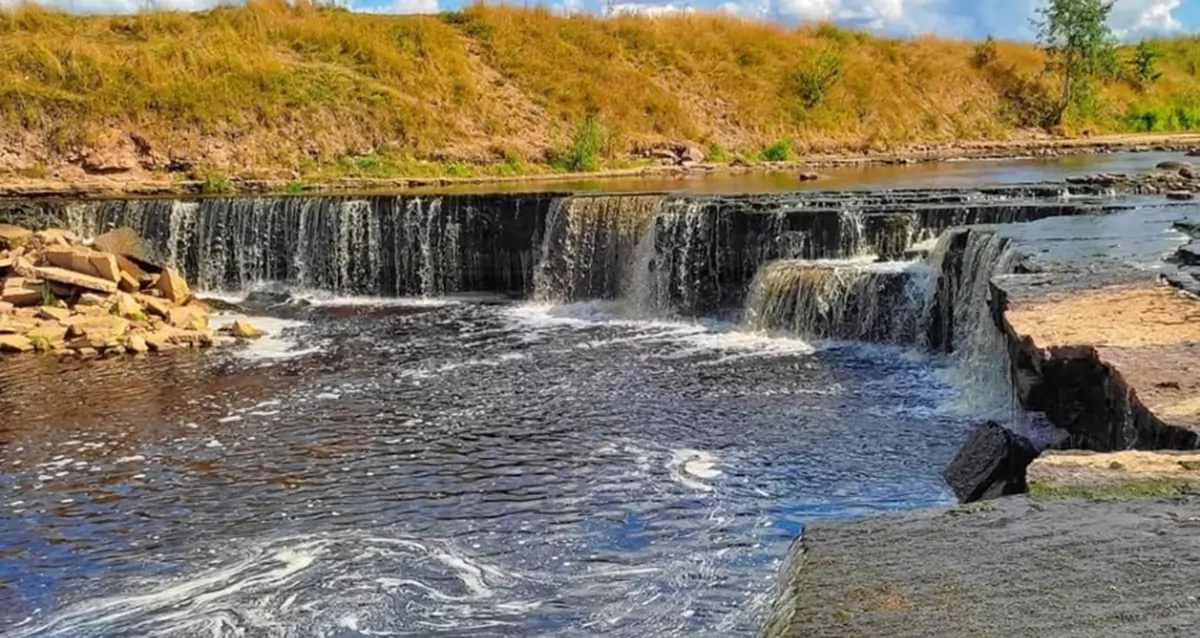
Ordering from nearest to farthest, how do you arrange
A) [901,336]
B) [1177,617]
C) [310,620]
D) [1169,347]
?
[1177,617]
[310,620]
[1169,347]
[901,336]

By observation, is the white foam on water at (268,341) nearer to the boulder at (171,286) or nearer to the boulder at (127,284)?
the boulder at (171,286)

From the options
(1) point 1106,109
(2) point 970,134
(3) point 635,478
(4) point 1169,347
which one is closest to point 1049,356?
(4) point 1169,347

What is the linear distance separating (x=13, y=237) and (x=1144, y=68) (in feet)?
A: 122

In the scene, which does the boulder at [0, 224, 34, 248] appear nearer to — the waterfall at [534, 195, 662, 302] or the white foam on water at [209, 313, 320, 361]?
the white foam on water at [209, 313, 320, 361]

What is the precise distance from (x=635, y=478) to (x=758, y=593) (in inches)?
87.2

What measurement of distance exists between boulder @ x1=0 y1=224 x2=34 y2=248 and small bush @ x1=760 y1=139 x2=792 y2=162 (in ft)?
61.1

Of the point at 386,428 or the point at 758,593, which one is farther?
the point at 386,428

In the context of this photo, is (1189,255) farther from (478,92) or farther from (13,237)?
(478,92)

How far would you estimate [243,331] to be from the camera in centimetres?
1439

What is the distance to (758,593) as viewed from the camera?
5.93 meters

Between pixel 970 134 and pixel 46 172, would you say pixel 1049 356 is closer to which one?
pixel 46 172

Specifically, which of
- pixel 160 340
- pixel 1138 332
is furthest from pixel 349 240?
pixel 1138 332

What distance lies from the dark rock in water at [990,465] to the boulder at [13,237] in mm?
14943

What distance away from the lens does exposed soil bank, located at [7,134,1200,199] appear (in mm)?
22484
